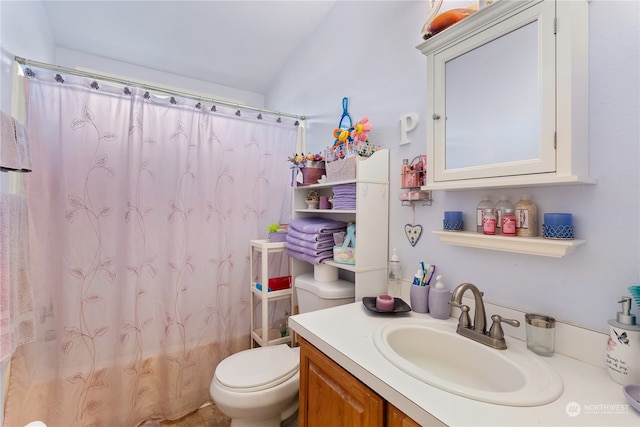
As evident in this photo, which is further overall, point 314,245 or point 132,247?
point 132,247

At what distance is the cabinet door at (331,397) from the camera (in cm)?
74

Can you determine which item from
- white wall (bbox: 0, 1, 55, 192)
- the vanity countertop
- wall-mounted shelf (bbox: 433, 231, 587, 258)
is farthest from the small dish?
white wall (bbox: 0, 1, 55, 192)

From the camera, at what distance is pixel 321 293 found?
1470mm

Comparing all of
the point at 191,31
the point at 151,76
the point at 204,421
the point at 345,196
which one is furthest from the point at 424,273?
the point at 151,76

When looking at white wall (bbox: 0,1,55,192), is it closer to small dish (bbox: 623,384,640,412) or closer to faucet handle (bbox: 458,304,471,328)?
faucet handle (bbox: 458,304,471,328)

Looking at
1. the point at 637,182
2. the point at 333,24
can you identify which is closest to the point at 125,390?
the point at 637,182

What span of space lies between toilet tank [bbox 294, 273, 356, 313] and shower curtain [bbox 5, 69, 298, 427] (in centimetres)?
55

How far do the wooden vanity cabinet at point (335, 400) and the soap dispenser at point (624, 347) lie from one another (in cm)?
54

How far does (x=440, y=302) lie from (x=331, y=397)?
1.77 ft

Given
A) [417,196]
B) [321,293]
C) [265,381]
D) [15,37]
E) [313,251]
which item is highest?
[15,37]

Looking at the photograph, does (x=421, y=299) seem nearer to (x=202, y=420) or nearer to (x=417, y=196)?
(x=417, y=196)

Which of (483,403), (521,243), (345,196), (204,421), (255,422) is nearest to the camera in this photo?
(483,403)

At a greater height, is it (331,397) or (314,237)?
(314,237)

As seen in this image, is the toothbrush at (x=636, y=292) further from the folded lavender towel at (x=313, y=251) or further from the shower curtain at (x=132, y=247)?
the shower curtain at (x=132, y=247)
